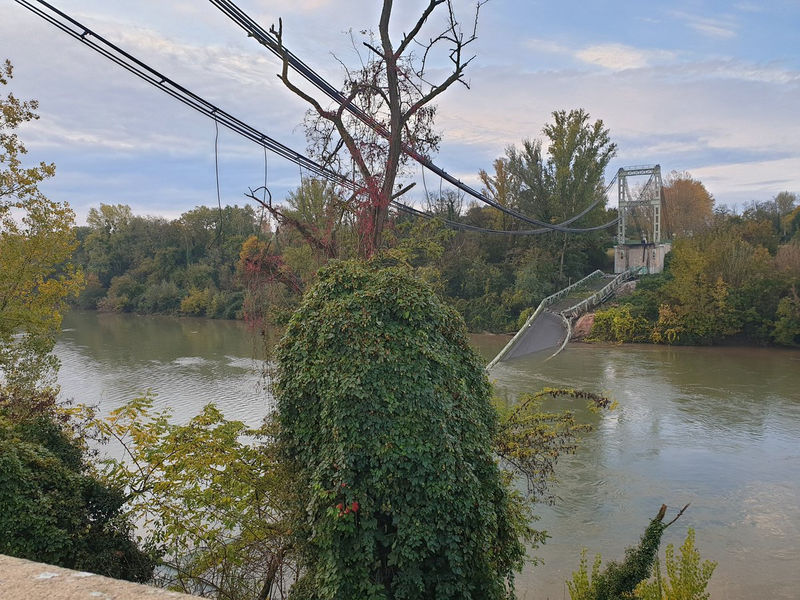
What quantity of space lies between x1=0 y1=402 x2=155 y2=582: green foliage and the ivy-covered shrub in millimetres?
1935

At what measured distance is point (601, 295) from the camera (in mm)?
27062

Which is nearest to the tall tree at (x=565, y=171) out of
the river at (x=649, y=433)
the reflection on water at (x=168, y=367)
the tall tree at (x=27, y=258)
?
the river at (x=649, y=433)

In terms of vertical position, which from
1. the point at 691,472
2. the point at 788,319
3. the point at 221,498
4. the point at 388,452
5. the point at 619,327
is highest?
the point at 788,319

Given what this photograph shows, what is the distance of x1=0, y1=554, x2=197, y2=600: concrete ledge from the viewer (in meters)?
2.29

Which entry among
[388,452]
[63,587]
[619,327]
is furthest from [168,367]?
[63,587]

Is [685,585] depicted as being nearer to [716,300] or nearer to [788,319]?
[788,319]

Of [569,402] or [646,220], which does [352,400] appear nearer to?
[569,402]

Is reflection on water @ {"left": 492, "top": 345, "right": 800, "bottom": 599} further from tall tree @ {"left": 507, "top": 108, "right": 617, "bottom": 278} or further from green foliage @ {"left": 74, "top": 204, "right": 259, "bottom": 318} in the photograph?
green foliage @ {"left": 74, "top": 204, "right": 259, "bottom": 318}

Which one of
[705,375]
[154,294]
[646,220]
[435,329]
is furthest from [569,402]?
[154,294]


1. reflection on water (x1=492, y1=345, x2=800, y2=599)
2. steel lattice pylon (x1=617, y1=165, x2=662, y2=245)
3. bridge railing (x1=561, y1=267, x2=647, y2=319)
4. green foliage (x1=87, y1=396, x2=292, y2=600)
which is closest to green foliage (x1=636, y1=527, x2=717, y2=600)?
reflection on water (x1=492, y1=345, x2=800, y2=599)

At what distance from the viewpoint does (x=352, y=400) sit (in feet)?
14.3

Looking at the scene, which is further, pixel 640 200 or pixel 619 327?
pixel 640 200

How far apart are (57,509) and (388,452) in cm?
319

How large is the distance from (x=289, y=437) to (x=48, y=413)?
11.6 feet
